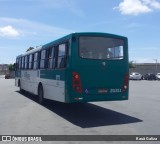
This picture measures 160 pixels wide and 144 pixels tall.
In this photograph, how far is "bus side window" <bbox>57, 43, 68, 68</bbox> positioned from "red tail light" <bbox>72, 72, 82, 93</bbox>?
2.78 ft

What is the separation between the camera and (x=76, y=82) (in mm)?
11109

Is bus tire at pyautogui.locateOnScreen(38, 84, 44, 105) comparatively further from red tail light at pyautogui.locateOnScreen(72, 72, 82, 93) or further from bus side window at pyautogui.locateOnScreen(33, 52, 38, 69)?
red tail light at pyautogui.locateOnScreen(72, 72, 82, 93)

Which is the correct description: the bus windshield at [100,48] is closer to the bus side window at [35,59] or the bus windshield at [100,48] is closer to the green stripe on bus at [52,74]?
the green stripe on bus at [52,74]

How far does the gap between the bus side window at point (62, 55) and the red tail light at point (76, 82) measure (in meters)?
0.85

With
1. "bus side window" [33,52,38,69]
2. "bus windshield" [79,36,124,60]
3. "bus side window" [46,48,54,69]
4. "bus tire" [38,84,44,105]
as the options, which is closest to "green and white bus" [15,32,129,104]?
"bus windshield" [79,36,124,60]

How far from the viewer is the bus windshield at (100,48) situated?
11.4 meters

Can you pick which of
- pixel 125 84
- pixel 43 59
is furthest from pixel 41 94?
pixel 125 84

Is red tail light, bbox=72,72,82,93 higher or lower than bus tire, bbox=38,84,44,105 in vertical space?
higher

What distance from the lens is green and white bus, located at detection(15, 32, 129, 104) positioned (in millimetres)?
11133

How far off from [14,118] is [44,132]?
112 inches

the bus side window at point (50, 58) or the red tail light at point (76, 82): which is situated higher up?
the bus side window at point (50, 58)

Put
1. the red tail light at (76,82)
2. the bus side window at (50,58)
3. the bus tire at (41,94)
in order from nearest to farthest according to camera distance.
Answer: the red tail light at (76,82), the bus side window at (50,58), the bus tire at (41,94)

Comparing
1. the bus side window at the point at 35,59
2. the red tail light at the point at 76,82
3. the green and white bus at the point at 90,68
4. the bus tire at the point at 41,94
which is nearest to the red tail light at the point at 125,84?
the green and white bus at the point at 90,68

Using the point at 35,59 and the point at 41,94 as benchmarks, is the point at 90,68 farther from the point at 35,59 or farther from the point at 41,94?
the point at 35,59
